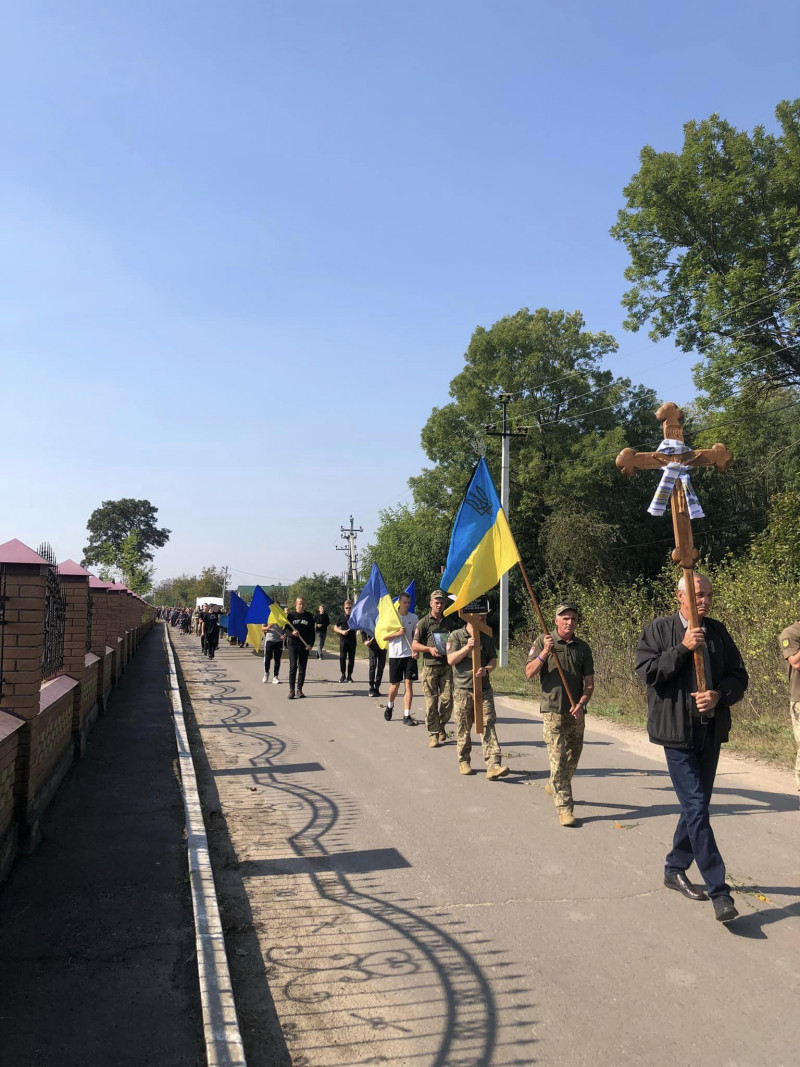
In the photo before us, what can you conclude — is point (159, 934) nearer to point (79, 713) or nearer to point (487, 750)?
point (487, 750)

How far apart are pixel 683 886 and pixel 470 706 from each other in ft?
11.3

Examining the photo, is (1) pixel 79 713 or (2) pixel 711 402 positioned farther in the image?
(2) pixel 711 402

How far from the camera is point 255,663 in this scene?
2406 cm

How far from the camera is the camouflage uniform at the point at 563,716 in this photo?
6445mm

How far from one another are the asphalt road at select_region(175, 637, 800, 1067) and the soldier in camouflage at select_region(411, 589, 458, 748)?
1.38 m

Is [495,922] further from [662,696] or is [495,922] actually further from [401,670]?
[401,670]

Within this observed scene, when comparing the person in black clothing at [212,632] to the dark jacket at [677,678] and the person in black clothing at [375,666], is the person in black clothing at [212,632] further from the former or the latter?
the dark jacket at [677,678]

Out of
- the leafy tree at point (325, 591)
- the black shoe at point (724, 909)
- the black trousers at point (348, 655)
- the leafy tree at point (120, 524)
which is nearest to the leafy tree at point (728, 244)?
the black trousers at point (348, 655)

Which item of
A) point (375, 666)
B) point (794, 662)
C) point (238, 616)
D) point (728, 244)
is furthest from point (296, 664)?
point (728, 244)

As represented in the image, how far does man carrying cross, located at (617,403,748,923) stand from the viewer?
4.61 meters

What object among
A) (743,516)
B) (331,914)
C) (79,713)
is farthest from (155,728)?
(743,516)

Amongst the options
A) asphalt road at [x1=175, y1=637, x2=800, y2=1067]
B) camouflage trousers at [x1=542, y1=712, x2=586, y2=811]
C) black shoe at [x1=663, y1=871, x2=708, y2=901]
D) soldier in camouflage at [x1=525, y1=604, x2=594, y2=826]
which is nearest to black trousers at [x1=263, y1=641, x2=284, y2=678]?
asphalt road at [x1=175, y1=637, x2=800, y2=1067]

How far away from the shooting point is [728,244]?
24453mm

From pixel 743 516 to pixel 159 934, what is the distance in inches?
1198
